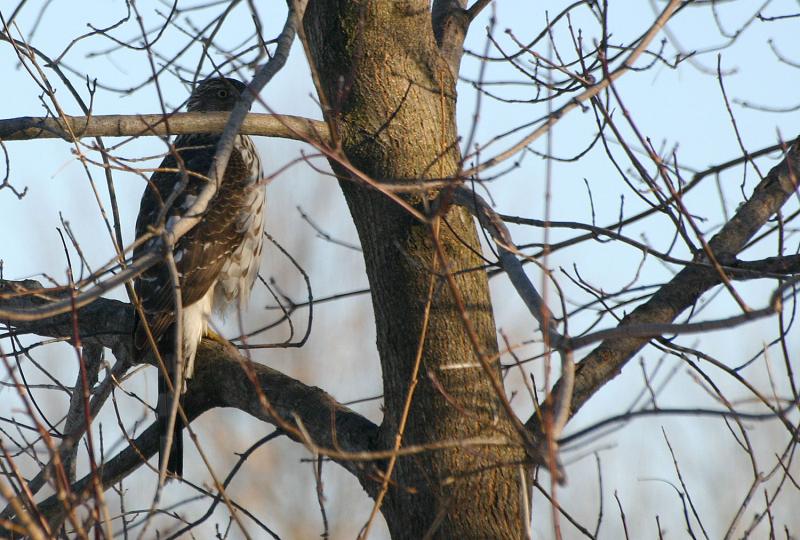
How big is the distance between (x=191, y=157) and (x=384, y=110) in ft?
8.33

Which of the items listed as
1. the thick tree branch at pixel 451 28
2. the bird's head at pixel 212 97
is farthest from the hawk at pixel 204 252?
the thick tree branch at pixel 451 28

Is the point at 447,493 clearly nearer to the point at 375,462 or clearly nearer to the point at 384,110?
the point at 375,462

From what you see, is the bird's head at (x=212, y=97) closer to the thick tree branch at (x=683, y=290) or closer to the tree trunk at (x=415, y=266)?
the tree trunk at (x=415, y=266)

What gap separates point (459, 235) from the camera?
342 cm

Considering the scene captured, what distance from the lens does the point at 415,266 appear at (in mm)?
3330

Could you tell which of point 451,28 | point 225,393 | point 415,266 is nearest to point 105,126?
point 415,266

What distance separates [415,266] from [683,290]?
3.16 feet

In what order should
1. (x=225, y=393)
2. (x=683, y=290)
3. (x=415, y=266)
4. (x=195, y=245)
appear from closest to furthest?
(x=415, y=266)
(x=683, y=290)
(x=225, y=393)
(x=195, y=245)

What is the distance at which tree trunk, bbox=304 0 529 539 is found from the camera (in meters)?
3.14

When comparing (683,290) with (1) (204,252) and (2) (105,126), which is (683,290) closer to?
(2) (105,126)

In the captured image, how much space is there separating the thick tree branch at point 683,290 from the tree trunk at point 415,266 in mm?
312

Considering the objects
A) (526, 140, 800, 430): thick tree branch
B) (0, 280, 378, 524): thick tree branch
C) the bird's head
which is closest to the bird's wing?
(0, 280, 378, 524): thick tree branch

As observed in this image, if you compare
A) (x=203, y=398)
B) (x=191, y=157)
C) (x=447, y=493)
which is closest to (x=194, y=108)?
(x=191, y=157)

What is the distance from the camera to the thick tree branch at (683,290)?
11.1 ft
